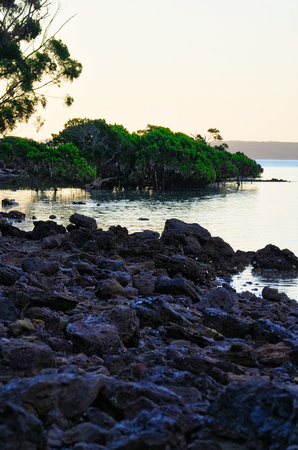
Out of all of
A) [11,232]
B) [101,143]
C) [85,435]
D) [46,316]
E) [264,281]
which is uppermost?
[101,143]

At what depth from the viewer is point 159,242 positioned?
1917 centimetres

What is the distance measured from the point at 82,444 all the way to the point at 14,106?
47947mm

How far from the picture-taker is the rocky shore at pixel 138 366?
391cm

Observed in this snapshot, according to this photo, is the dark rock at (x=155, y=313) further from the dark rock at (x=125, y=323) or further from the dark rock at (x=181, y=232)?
the dark rock at (x=181, y=232)

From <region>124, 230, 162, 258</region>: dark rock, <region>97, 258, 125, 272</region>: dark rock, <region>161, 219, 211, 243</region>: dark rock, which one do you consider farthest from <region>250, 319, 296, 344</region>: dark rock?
<region>161, 219, 211, 243</region>: dark rock

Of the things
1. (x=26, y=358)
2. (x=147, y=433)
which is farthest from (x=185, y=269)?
(x=147, y=433)

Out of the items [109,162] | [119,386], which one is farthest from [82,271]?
[109,162]

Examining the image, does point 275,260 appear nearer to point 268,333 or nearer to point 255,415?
point 268,333

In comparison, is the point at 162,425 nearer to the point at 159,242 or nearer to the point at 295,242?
the point at 159,242

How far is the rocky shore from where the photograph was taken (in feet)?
12.8

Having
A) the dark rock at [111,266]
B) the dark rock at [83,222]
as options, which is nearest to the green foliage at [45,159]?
the dark rock at [83,222]

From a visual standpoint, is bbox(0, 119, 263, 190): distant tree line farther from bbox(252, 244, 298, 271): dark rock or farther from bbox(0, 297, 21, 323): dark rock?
bbox(0, 297, 21, 323): dark rock

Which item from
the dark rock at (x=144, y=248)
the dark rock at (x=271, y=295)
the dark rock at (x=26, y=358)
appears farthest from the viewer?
the dark rock at (x=144, y=248)

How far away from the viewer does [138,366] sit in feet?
17.9
